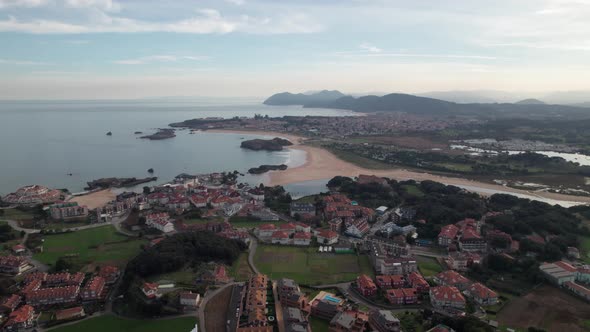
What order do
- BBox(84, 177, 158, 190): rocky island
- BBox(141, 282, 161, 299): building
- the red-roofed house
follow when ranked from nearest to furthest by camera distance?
1. BBox(141, 282, 161, 299): building
2. the red-roofed house
3. BBox(84, 177, 158, 190): rocky island

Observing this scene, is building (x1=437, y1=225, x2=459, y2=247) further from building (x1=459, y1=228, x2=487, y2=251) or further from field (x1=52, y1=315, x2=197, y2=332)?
field (x1=52, y1=315, x2=197, y2=332)

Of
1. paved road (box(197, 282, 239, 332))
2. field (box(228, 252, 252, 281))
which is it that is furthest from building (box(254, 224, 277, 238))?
paved road (box(197, 282, 239, 332))

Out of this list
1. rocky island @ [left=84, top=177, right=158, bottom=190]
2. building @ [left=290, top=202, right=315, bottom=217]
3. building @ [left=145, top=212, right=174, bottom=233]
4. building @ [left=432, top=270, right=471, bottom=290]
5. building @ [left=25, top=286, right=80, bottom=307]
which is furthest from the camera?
rocky island @ [left=84, top=177, right=158, bottom=190]

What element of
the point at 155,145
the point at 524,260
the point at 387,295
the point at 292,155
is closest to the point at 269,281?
the point at 387,295

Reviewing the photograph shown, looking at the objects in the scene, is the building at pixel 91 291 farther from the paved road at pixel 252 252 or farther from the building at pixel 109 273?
the paved road at pixel 252 252

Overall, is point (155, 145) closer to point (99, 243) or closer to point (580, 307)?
point (99, 243)

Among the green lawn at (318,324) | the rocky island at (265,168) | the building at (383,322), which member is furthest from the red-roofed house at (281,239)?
the rocky island at (265,168)
